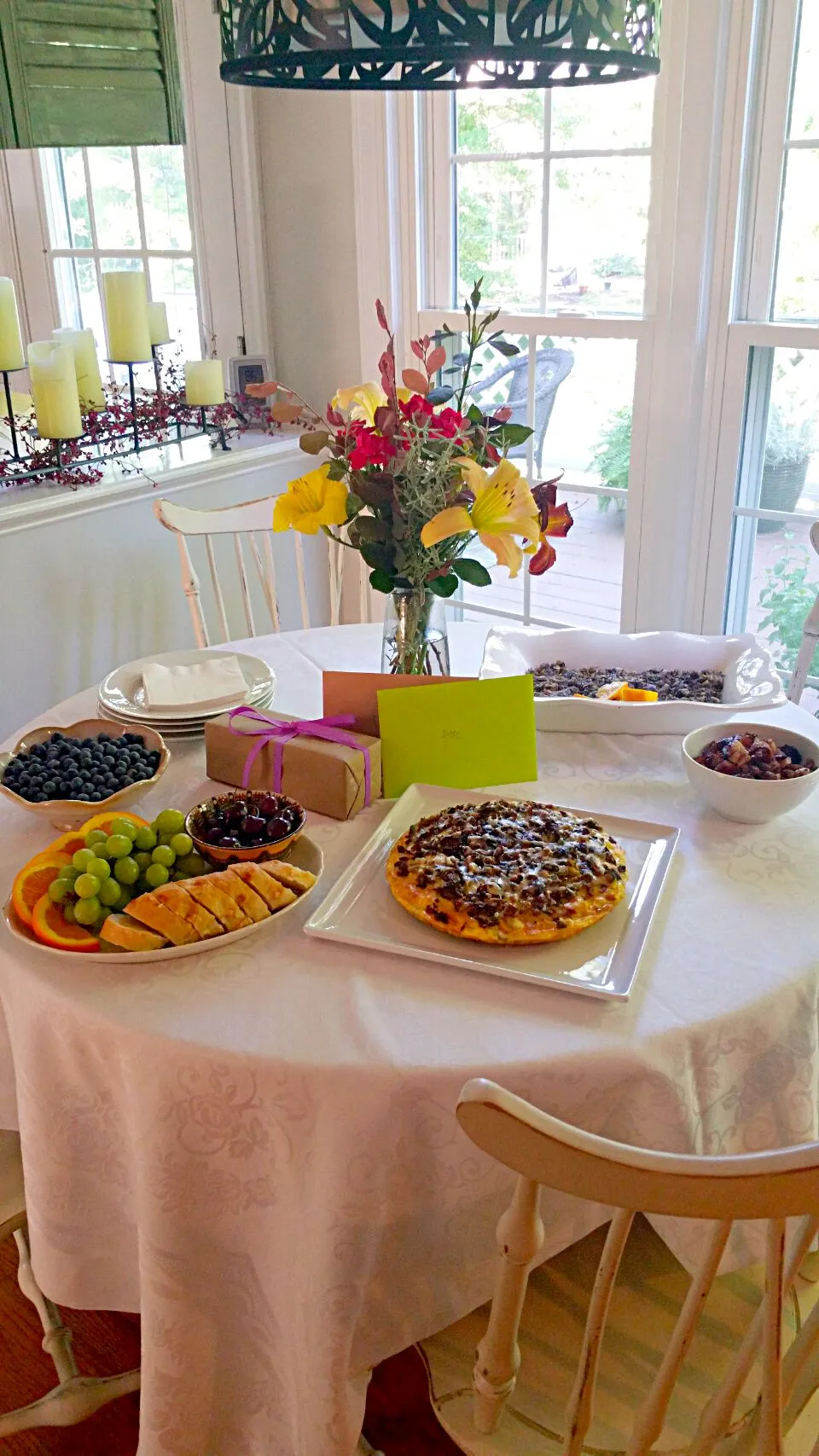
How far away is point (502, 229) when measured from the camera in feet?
9.28

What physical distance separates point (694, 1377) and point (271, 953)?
551mm

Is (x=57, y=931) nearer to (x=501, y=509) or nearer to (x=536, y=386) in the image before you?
(x=501, y=509)

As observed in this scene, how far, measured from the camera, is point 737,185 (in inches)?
94.3

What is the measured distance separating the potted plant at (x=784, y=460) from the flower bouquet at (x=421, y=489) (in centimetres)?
130

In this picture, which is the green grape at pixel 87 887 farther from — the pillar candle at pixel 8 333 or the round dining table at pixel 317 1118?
the pillar candle at pixel 8 333

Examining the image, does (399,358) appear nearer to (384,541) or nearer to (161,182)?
(161,182)

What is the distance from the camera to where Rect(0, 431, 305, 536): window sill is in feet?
8.07

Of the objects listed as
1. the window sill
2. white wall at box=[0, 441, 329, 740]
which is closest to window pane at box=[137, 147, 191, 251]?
the window sill

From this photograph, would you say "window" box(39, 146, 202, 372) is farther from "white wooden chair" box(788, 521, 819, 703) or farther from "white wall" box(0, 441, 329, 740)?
"white wooden chair" box(788, 521, 819, 703)

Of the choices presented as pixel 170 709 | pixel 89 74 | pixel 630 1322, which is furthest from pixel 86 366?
pixel 630 1322

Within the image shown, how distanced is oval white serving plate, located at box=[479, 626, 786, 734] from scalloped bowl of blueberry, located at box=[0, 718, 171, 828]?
465mm

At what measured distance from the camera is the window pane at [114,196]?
312cm

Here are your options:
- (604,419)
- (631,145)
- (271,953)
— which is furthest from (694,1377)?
(631,145)

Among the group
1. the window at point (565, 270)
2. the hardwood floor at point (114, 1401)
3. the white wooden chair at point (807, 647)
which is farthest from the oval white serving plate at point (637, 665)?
the window at point (565, 270)
